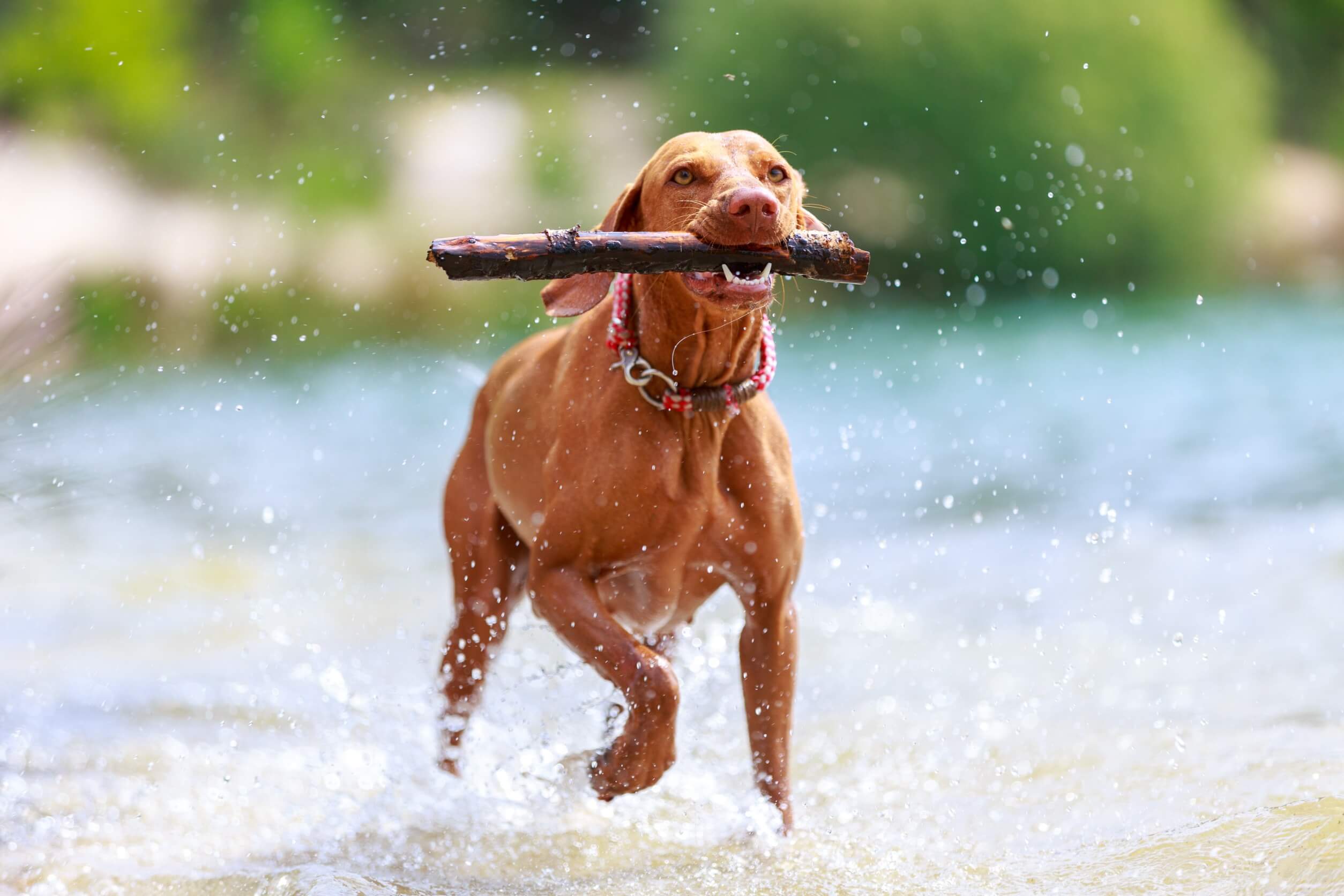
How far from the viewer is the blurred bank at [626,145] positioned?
552 inches

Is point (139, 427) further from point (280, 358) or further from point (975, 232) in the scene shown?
point (975, 232)

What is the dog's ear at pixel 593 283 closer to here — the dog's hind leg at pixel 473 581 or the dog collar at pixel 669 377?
the dog collar at pixel 669 377

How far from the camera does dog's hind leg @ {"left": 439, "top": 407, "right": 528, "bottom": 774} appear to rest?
387 centimetres

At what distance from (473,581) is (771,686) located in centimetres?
94

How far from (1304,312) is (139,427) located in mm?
10381

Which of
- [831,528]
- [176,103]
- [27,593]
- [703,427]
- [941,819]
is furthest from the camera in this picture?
[176,103]

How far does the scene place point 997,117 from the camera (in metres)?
14.3

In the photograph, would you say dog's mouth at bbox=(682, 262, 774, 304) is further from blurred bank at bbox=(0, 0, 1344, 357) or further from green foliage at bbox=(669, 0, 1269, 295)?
green foliage at bbox=(669, 0, 1269, 295)

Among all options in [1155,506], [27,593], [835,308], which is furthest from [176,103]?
[1155,506]

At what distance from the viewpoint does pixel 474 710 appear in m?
4.06

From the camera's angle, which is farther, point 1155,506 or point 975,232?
point 975,232

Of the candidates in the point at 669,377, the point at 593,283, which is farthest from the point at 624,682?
the point at 593,283

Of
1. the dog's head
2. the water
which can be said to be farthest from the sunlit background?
the dog's head

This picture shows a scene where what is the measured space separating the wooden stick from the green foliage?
36.1 feet
